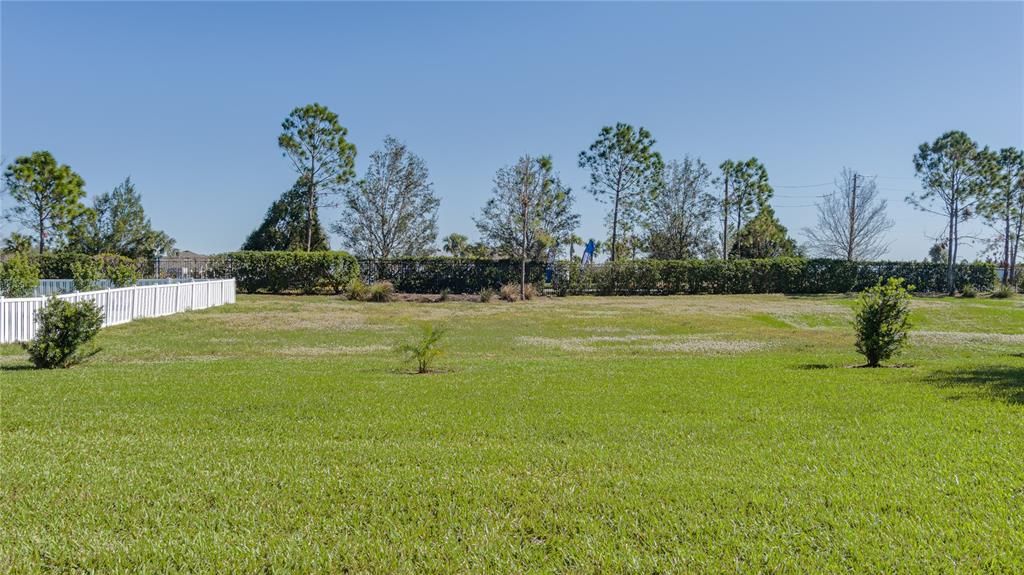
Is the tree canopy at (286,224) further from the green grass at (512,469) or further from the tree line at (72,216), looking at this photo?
the green grass at (512,469)

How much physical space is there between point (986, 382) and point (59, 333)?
499 inches

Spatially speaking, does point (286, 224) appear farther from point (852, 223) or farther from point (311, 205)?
point (852, 223)

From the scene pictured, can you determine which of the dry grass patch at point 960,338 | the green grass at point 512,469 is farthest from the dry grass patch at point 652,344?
the dry grass patch at point 960,338

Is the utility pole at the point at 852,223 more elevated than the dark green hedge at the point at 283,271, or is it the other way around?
the utility pole at the point at 852,223

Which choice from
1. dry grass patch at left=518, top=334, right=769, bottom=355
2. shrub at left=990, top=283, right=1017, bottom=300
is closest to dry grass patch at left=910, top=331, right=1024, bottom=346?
dry grass patch at left=518, top=334, right=769, bottom=355

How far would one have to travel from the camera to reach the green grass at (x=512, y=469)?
9.64ft

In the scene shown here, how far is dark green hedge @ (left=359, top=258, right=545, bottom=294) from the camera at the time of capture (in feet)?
109

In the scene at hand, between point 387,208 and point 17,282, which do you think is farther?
point 387,208

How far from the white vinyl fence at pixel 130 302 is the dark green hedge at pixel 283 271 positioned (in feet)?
21.9

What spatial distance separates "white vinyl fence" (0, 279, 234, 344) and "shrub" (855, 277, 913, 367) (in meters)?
12.3

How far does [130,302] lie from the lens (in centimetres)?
1641

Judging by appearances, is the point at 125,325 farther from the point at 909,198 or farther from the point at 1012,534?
the point at 909,198

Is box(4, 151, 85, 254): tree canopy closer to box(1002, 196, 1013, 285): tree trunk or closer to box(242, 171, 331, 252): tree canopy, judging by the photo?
box(242, 171, 331, 252): tree canopy

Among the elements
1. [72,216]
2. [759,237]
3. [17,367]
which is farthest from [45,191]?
[759,237]
